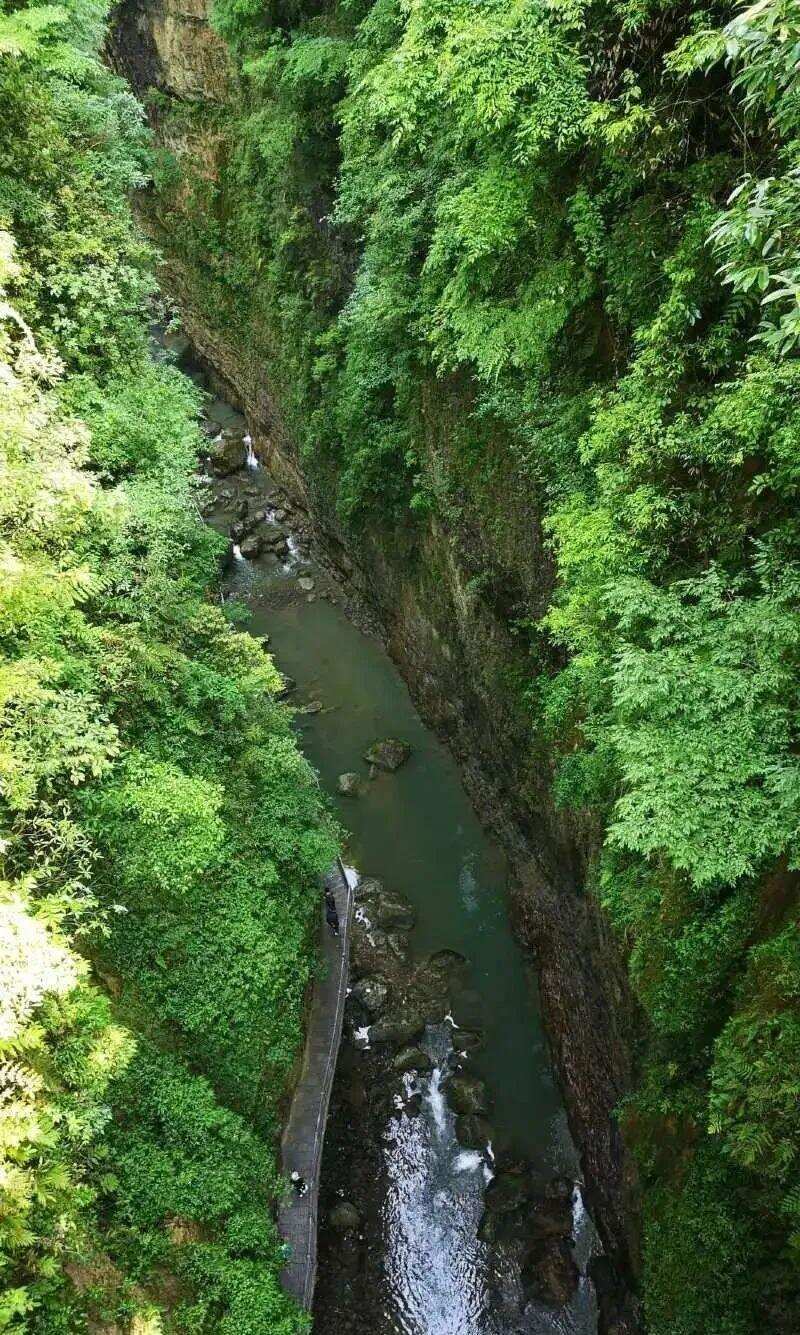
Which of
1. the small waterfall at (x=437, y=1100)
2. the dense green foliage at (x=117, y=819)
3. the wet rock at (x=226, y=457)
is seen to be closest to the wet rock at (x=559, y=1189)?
the small waterfall at (x=437, y=1100)

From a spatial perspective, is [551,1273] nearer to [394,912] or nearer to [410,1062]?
[410,1062]

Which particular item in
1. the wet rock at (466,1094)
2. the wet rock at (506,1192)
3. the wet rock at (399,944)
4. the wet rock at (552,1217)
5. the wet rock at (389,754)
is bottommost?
the wet rock at (552,1217)

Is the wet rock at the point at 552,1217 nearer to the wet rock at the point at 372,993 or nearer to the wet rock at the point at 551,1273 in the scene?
the wet rock at the point at 551,1273

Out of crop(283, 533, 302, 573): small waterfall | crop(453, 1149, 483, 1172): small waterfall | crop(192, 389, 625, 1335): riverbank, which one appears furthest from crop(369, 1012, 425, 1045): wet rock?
crop(283, 533, 302, 573): small waterfall

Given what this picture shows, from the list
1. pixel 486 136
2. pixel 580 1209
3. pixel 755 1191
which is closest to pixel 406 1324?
pixel 580 1209

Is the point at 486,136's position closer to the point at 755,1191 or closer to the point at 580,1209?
the point at 755,1191

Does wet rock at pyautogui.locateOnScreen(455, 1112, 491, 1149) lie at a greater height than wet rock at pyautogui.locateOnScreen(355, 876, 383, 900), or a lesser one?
lesser

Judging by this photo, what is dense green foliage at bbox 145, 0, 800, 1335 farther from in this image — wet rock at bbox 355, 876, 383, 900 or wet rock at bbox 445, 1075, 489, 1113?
wet rock at bbox 355, 876, 383, 900
